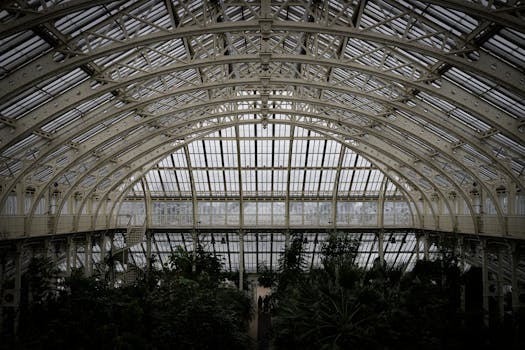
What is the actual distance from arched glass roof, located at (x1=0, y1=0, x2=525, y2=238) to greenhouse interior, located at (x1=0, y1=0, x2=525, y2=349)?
119 millimetres

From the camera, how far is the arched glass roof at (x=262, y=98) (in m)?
18.2

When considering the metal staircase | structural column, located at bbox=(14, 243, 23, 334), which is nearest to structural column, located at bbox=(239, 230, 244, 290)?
the metal staircase

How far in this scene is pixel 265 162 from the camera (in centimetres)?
4734

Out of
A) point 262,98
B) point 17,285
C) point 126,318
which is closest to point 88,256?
point 17,285

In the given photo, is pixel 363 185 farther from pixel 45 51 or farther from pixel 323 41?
pixel 45 51

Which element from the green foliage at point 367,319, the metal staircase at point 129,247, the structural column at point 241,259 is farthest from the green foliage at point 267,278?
the green foliage at point 367,319

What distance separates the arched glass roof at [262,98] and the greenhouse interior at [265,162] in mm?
119

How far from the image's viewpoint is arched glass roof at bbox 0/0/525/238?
59.6 feet

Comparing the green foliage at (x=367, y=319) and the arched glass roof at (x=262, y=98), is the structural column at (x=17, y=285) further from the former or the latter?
the green foliage at (x=367, y=319)

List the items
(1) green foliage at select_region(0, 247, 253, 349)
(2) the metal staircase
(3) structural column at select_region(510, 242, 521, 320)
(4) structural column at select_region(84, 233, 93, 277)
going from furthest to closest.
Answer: (2) the metal staircase, (4) structural column at select_region(84, 233, 93, 277), (3) structural column at select_region(510, 242, 521, 320), (1) green foliage at select_region(0, 247, 253, 349)

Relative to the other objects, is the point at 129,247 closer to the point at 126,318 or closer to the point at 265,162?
the point at 265,162

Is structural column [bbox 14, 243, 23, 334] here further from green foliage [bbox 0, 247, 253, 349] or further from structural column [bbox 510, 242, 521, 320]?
structural column [bbox 510, 242, 521, 320]

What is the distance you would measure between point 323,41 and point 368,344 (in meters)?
14.0

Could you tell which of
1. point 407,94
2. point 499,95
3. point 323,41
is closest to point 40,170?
point 323,41
